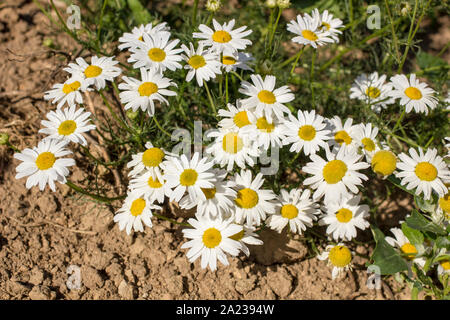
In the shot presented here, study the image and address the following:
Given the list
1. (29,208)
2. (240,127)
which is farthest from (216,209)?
(29,208)

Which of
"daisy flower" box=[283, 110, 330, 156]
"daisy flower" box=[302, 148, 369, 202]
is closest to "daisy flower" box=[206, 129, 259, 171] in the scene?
"daisy flower" box=[283, 110, 330, 156]

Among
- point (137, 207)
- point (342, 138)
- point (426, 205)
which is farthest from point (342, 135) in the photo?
point (137, 207)

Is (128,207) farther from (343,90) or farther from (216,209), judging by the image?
(343,90)

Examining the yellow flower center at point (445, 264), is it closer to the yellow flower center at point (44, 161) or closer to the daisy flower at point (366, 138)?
the daisy flower at point (366, 138)

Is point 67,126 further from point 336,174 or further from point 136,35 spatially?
point 336,174

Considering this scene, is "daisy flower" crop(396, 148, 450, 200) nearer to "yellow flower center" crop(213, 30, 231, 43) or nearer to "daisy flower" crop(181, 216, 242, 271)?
"daisy flower" crop(181, 216, 242, 271)

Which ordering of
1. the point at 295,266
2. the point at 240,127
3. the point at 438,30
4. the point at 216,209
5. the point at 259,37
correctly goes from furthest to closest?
the point at 438,30 < the point at 259,37 < the point at 295,266 < the point at 240,127 < the point at 216,209
